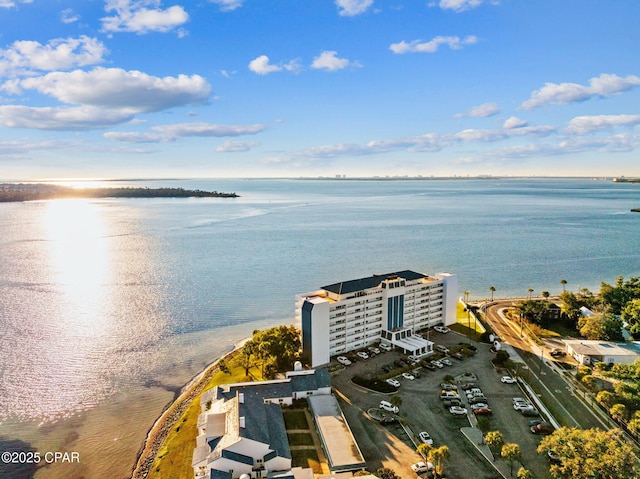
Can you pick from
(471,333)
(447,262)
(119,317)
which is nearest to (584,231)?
(447,262)

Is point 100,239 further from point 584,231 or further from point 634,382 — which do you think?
point 584,231

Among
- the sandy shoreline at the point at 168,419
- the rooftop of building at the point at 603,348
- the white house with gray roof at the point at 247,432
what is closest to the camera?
the white house with gray roof at the point at 247,432

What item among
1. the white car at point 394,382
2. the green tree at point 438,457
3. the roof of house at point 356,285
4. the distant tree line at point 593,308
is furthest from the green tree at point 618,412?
the roof of house at point 356,285

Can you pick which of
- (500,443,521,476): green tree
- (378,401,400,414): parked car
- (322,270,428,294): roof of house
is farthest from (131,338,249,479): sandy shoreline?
(500,443,521,476): green tree

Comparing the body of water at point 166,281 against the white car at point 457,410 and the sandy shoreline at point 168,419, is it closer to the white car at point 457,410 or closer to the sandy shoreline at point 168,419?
the sandy shoreline at point 168,419

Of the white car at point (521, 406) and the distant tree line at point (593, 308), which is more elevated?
the distant tree line at point (593, 308)

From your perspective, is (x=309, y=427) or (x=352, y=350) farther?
(x=352, y=350)
